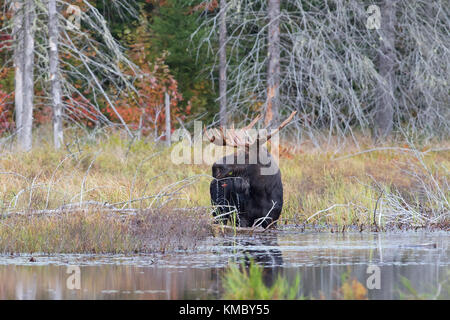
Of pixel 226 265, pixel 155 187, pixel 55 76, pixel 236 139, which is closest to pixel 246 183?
pixel 236 139

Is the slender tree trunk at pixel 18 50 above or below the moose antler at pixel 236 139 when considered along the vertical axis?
above

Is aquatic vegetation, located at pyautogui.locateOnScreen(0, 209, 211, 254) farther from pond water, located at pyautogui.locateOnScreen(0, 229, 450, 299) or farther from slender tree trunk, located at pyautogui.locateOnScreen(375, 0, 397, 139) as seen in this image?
slender tree trunk, located at pyautogui.locateOnScreen(375, 0, 397, 139)

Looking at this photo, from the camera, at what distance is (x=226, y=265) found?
920 centimetres

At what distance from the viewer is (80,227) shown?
10.4m

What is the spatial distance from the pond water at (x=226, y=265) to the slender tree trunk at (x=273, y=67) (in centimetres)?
824

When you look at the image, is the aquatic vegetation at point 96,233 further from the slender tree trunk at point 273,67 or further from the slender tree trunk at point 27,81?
the slender tree trunk at point 273,67

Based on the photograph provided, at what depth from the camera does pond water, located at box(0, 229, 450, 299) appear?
25.4ft

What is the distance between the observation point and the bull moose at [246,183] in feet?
41.9

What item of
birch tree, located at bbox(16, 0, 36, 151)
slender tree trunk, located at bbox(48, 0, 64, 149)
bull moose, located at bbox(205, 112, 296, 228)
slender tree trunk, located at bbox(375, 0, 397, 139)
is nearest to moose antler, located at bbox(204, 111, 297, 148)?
bull moose, located at bbox(205, 112, 296, 228)

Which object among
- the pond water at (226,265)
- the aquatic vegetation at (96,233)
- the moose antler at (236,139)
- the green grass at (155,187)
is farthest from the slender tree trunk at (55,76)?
the pond water at (226,265)

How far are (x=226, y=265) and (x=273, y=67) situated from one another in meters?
11.2
